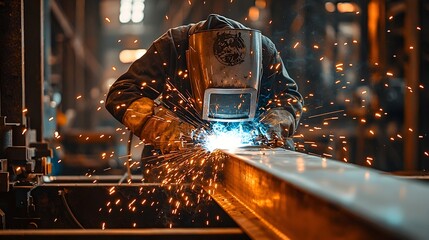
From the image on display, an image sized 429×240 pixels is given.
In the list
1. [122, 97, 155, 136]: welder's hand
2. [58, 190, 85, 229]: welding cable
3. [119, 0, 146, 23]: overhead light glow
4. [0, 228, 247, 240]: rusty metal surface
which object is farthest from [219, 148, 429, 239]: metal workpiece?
[119, 0, 146, 23]: overhead light glow

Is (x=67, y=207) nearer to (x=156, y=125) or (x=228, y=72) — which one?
(x=156, y=125)

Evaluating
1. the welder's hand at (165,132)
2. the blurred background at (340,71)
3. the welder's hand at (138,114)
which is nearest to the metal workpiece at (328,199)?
the welder's hand at (165,132)

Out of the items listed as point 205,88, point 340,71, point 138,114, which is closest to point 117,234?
point 205,88

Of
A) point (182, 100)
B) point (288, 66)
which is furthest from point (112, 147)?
point (182, 100)

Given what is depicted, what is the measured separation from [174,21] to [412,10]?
7.10 meters

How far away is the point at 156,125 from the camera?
2996mm

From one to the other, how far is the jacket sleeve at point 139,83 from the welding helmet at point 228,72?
697 mm

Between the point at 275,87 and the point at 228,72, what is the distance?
3.41 feet

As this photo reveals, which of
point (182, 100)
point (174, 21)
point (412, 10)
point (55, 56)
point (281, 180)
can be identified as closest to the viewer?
point (281, 180)

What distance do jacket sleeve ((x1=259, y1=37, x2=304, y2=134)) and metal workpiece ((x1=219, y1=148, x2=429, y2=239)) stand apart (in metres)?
1.02

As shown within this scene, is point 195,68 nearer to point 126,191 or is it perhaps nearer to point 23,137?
point 126,191

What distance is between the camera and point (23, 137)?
10.0ft

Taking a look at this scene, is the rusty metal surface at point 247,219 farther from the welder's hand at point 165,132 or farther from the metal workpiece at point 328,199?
the welder's hand at point 165,132

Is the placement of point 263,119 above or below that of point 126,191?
above
